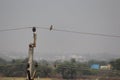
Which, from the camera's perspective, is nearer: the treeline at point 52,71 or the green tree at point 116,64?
the treeline at point 52,71

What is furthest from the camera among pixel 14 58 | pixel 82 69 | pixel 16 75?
pixel 14 58

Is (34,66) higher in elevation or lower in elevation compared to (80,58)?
lower

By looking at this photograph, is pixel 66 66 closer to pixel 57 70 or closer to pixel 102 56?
pixel 57 70

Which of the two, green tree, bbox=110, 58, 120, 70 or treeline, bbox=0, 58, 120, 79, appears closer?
treeline, bbox=0, 58, 120, 79

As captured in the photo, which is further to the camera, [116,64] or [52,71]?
[116,64]

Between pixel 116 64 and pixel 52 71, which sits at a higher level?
pixel 116 64

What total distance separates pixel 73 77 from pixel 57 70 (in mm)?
1486

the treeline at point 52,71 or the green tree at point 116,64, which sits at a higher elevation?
the green tree at point 116,64

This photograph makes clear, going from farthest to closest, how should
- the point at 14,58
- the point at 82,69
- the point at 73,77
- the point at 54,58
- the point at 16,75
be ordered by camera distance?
1. the point at 54,58
2. the point at 14,58
3. the point at 82,69
4. the point at 73,77
5. the point at 16,75

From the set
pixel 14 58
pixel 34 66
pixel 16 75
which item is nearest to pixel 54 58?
pixel 14 58

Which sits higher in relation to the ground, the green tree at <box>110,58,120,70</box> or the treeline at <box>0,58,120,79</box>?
the green tree at <box>110,58,120,70</box>

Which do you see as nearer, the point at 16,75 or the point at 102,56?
the point at 16,75

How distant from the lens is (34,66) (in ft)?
29.9

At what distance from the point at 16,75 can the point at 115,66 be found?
257 inches
